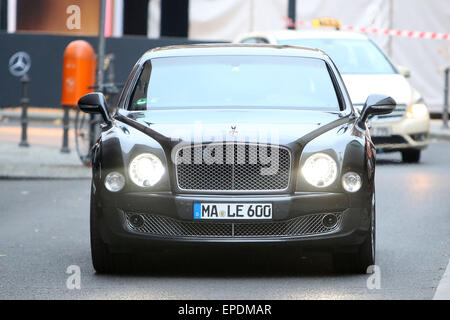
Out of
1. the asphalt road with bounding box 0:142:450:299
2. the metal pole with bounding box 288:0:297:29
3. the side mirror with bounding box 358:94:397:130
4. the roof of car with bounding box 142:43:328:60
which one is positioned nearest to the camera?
the asphalt road with bounding box 0:142:450:299

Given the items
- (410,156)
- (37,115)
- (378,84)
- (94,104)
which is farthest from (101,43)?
(37,115)

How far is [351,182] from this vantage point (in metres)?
8.25

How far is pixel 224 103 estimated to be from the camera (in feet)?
30.0

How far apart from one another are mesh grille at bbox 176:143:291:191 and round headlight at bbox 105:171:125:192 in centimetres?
35

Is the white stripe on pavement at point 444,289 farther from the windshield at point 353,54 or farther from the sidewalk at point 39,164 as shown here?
the windshield at point 353,54

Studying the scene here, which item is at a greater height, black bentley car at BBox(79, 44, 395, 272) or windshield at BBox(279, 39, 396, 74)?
windshield at BBox(279, 39, 396, 74)

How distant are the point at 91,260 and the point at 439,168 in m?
8.62

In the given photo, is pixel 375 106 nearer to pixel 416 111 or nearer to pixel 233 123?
pixel 233 123

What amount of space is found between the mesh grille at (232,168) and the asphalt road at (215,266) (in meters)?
0.56

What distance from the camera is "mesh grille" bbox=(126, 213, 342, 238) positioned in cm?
818

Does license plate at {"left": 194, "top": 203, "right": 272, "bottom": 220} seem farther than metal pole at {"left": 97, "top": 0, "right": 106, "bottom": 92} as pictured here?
No

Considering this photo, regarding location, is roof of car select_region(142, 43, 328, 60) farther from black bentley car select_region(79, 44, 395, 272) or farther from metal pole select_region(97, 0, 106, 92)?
metal pole select_region(97, 0, 106, 92)

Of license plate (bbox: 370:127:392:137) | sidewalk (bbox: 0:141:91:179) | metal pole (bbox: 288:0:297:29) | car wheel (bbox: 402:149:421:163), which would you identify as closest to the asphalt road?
sidewalk (bbox: 0:141:91:179)

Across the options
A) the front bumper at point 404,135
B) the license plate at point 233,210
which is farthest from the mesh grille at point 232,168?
the front bumper at point 404,135
